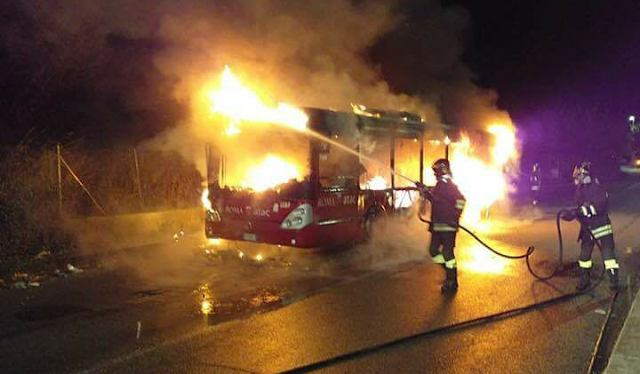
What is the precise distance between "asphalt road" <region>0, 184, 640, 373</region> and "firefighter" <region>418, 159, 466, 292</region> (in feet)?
0.93

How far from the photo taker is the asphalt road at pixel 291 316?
13.8 ft

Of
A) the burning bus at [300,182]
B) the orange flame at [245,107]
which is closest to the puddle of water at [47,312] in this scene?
the burning bus at [300,182]

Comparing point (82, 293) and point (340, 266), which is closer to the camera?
point (82, 293)

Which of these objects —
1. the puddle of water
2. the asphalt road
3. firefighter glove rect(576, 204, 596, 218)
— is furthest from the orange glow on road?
the puddle of water

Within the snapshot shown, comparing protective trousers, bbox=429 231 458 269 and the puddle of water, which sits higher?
protective trousers, bbox=429 231 458 269

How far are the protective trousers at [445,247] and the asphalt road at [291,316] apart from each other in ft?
1.15

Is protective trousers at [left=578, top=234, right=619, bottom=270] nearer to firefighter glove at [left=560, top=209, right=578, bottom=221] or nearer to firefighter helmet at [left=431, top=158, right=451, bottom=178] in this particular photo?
firefighter glove at [left=560, top=209, right=578, bottom=221]

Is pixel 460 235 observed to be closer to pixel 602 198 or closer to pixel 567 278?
pixel 567 278

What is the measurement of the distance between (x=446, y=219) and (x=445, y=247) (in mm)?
329

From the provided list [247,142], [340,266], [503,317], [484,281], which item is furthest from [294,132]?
[503,317]

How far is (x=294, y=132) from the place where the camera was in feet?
25.6

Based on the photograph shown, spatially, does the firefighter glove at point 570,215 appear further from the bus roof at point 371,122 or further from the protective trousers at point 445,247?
the bus roof at point 371,122

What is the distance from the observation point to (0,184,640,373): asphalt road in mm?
4215

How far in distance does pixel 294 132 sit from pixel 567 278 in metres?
4.11
